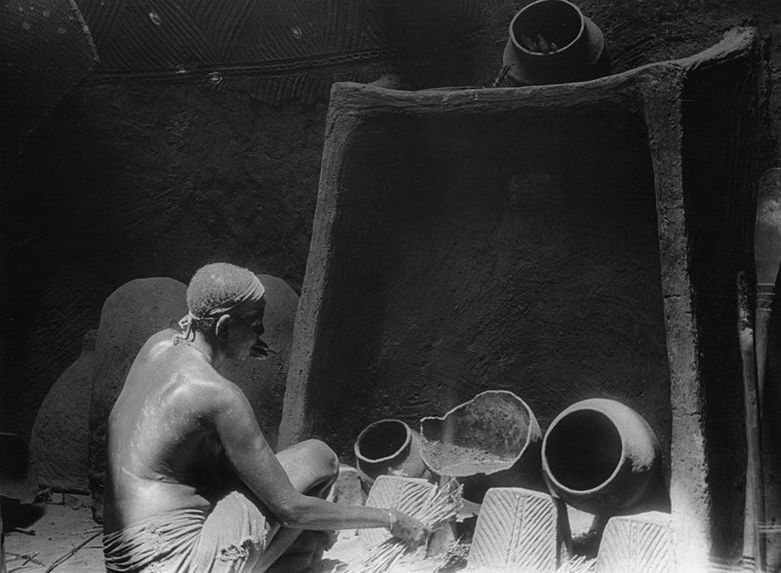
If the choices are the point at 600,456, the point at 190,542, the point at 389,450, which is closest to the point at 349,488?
the point at 389,450

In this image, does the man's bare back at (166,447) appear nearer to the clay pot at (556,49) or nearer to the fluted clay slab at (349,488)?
the fluted clay slab at (349,488)

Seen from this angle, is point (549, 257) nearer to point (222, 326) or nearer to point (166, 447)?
point (222, 326)

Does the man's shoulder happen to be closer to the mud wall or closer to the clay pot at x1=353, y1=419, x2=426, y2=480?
the clay pot at x1=353, y1=419, x2=426, y2=480

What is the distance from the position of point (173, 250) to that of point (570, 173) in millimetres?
1719

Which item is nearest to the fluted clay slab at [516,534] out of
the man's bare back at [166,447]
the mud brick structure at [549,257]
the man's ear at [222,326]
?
the mud brick structure at [549,257]

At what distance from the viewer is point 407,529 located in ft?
9.07

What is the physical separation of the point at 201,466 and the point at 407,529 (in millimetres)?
658

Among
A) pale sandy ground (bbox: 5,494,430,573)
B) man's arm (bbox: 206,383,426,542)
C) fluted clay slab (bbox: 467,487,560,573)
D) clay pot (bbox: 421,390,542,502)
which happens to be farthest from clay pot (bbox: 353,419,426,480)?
man's arm (bbox: 206,383,426,542)

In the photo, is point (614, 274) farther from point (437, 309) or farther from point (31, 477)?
point (31, 477)

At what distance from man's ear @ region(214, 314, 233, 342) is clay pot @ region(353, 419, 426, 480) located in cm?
93

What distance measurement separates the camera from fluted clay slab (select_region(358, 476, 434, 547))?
Result: 304cm

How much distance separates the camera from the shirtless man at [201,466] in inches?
94.9

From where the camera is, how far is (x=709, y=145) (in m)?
2.88

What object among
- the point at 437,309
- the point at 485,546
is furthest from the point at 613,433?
the point at 437,309
